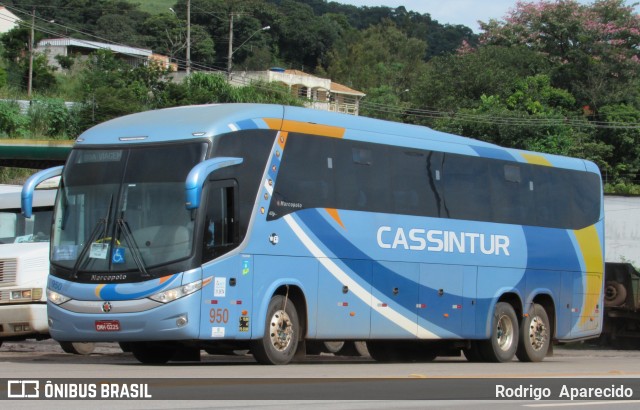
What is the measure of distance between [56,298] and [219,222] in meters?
2.49

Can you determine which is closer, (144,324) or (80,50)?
(144,324)

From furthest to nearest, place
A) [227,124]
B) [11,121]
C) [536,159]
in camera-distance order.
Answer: [11,121], [536,159], [227,124]

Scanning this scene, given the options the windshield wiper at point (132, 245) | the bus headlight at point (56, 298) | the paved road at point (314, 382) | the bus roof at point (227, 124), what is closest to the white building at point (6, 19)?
the bus roof at point (227, 124)

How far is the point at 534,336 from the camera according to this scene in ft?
67.7

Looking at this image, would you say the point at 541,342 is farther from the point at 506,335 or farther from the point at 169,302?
the point at 169,302

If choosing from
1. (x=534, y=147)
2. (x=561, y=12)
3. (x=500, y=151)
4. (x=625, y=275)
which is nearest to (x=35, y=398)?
(x=500, y=151)

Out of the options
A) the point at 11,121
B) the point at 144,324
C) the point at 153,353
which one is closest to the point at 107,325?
the point at 144,324

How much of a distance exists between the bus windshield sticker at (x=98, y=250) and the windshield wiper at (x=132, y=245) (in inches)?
12.0

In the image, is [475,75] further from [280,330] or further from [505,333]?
[280,330]

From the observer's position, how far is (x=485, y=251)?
19422 millimetres

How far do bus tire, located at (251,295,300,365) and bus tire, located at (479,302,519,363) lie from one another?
506 centimetres

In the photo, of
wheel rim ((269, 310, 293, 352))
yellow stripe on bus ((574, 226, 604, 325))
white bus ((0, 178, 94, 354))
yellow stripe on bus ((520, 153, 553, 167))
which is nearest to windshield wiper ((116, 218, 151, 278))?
wheel rim ((269, 310, 293, 352))

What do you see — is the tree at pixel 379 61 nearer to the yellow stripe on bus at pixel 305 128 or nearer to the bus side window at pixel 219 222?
the yellow stripe on bus at pixel 305 128

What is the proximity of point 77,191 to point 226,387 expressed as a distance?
5186mm
